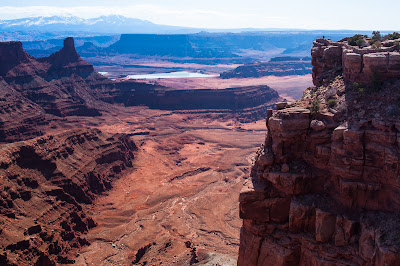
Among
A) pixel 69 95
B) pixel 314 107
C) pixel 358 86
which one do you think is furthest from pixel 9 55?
pixel 358 86

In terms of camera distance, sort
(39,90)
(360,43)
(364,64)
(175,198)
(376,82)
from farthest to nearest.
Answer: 1. (39,90)
2. (175,198)
3. (360,43)
4. (364,64)
5. (376,82)

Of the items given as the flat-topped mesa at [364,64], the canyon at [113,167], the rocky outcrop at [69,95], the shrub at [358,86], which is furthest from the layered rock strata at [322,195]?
the rocky outcrop at [69,95]

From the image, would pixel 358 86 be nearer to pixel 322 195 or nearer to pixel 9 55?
pixel 322 195

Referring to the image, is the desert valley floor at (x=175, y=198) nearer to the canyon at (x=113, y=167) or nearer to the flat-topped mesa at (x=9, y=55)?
the canyon at (x=113, y=167)

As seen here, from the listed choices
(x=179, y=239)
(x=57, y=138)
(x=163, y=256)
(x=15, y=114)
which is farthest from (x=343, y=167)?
(x=15, y=114)

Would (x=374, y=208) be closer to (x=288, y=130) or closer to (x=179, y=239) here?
(x=288, y=130)
